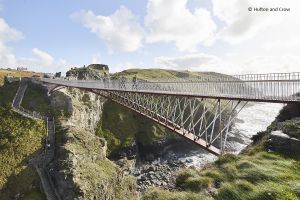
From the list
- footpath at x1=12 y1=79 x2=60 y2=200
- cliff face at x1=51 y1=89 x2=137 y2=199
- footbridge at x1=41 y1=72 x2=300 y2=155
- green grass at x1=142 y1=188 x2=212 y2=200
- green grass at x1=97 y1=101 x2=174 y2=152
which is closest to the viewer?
green grass at x1=142 y1=188 x2=212 y2=200

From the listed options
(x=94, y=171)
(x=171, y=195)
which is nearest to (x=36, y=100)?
(x=94, y=171)

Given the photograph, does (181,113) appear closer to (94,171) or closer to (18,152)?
(94,171)

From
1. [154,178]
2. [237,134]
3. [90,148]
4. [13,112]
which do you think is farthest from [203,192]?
[237,134]

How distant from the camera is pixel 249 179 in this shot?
1391cm

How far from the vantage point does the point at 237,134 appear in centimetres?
9331

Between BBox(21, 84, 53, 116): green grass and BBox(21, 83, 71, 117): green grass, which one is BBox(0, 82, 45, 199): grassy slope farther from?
BBox(21, 83, 71, 117): green grass

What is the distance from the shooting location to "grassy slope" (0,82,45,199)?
41219 millimetres

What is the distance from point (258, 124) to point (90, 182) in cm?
9246

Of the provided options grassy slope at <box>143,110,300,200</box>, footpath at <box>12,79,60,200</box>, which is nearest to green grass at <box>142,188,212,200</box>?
grassy slope at <box>143,110,300,200</box>

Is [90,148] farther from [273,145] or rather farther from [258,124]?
[258,124]

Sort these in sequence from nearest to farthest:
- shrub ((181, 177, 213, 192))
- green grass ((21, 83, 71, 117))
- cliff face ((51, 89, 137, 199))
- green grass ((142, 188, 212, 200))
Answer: green grass ((142, 188, 212, 200)) < shrub ((181, 177, 213, 192)) < cliff face ((51, 89, 137, 199)) < green grass ((21, 83, 71, 117))

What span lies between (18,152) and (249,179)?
138ft

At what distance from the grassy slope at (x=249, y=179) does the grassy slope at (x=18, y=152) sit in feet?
99.9

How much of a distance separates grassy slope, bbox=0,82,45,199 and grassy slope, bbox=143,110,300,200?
30.5 metres
